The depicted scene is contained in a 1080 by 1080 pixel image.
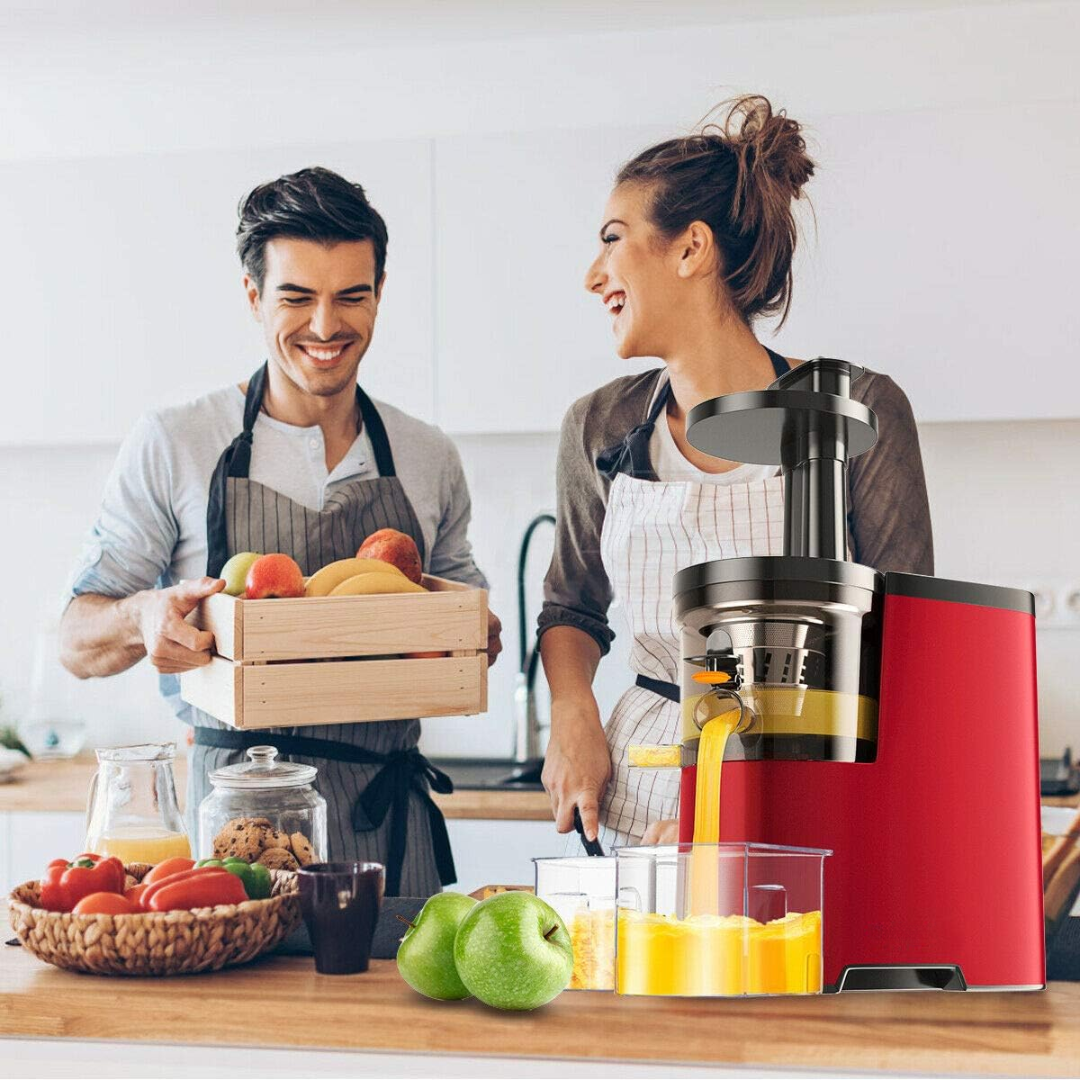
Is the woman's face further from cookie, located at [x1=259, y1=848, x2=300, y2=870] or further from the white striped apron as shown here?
cookie, located at [x1=259, y1=848, x2=300, y2=870]

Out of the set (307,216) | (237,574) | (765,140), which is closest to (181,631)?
(237,574)

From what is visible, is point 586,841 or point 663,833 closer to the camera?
point 663,833

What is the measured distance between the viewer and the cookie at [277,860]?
1.41 meters

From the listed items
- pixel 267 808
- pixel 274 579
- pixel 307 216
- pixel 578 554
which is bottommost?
pixel 267 808

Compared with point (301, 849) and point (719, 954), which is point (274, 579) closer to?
point (301, 849)

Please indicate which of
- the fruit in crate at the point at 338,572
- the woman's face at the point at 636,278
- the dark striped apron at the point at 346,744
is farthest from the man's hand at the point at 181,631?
the woman's face at the point at 636,278

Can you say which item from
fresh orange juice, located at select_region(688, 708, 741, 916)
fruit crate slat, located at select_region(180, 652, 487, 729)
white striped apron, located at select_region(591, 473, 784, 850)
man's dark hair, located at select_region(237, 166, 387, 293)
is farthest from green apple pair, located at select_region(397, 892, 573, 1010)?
man's dark hair, located at select_region(237, 166, 387, 293)

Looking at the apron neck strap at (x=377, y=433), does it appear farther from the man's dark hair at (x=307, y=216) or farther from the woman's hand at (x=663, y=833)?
the woman's hand at (x=663, y=833)

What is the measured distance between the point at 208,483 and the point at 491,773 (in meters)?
0.78

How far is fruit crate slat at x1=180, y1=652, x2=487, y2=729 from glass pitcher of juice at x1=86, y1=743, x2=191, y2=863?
395 mm

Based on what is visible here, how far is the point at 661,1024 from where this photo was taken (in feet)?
3.34

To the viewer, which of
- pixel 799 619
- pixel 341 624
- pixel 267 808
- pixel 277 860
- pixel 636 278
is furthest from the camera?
pixel 636 278

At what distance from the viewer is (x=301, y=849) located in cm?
146

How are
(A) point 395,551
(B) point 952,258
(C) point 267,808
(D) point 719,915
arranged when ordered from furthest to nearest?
(B) point 952,258 < (A) point 395,551 < (C) point 267,808 < (D) point 719,915
